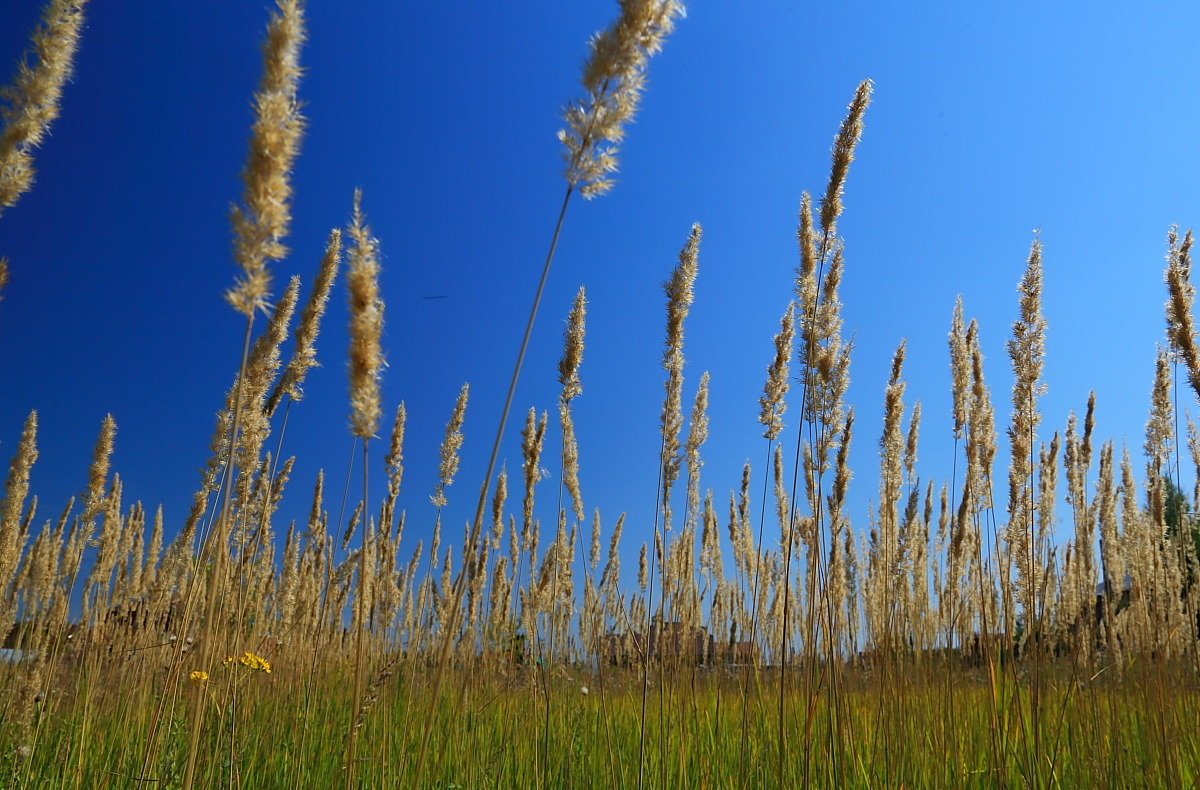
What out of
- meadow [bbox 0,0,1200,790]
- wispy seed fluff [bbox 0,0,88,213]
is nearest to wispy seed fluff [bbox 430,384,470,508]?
meadow [bbox 0,0,1200,790]

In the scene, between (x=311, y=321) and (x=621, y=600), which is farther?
(x=621, y=600)

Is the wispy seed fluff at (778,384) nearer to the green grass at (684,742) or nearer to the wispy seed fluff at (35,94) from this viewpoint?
the green grass at (684,742)

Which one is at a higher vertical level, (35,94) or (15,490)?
(35,94)

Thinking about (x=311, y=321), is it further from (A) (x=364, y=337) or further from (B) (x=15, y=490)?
(B) (x=15, y=490)

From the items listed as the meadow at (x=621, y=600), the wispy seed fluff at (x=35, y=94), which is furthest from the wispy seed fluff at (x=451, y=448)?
the wispy seed fluff at (x=35, y=94)

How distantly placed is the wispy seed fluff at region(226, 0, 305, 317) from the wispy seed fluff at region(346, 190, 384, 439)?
14 cm

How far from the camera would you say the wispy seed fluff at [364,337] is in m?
1.36

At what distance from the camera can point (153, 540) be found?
18.7 feet

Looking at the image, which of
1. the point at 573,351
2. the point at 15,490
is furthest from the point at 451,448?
the point at 15,490

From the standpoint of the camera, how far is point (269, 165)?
4.11 feet

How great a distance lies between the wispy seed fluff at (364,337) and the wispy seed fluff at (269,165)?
14 cm

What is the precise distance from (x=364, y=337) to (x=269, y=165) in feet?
1.09

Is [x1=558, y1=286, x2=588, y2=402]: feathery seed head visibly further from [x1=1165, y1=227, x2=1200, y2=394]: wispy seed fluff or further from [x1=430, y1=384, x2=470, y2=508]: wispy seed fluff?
[x1=1165, y1=227, x2=1200, y2=394]: wispy seed fluff

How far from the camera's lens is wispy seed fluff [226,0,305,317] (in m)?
1.25
